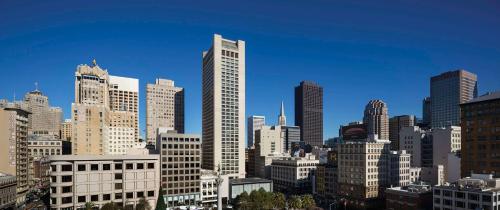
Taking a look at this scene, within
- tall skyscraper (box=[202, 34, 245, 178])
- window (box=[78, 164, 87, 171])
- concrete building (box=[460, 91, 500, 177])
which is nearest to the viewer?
window (box=[78, 164, 87, 171])

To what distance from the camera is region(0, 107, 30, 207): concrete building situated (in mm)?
146875

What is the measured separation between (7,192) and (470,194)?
157236 millimetres

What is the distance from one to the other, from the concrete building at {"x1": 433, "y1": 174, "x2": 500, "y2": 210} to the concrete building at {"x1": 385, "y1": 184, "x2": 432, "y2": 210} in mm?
7188

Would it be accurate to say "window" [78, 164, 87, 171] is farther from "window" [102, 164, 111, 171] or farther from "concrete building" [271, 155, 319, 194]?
"concrete building" [271, 155, 319, 194]

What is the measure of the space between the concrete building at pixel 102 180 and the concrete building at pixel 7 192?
87.8 feet

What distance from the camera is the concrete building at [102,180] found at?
10944 centimetres

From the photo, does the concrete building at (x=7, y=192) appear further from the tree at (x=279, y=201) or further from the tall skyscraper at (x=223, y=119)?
the tree at (x=279, y=201)

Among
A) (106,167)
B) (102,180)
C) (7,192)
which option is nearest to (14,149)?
(7,192)

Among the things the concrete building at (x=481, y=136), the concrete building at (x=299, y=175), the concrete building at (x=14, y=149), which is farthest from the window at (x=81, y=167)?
the concrete building at (x=481, y=136)

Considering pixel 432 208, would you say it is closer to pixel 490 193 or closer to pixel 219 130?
pixel 490 193

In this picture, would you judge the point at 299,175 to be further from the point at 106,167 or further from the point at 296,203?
the point at 106,167

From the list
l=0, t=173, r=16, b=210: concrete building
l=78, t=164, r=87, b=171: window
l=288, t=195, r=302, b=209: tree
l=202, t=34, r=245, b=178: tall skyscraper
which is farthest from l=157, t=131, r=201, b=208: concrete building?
l=0, t=173, r=16, b=210: concrete building

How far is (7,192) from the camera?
408ft

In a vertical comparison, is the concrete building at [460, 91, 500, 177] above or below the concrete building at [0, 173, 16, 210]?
above
